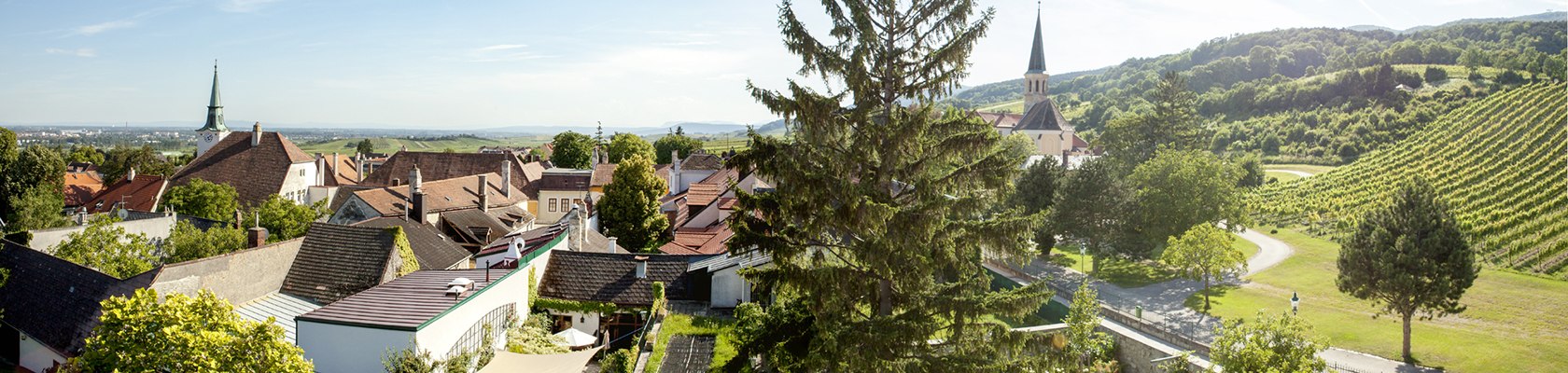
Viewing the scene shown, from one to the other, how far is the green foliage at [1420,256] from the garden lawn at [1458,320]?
4.86 feet

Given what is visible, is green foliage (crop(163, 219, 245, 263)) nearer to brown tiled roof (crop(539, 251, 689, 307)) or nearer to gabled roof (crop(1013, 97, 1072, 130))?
brown tiled roof (crop(539, 251, 689, 307))

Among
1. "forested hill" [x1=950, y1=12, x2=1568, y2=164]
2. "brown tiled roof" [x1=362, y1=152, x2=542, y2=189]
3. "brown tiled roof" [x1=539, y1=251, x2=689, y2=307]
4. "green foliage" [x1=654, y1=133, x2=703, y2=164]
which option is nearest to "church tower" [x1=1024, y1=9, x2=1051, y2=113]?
"forested hill" [x1=950, y1=12, x2=1568, y2=164]

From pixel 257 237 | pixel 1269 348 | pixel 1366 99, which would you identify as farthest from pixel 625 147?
pixel 1366 99

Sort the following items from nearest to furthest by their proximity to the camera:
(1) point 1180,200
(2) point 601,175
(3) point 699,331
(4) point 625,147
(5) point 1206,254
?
(3) point 699,331 < (5) point 1206,254 < (1) point 1180,200 < (2) point 601,175 < (4) point 625,147

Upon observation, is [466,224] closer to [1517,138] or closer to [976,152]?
[976,152]

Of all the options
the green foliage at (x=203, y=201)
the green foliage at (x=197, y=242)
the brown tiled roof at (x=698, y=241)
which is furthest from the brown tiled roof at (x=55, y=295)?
the brown tiled roof at (x=698, y=241)

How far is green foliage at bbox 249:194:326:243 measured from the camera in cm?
3578

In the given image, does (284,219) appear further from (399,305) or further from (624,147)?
(624,147)

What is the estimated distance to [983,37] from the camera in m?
13.9

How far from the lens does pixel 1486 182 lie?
5138cm

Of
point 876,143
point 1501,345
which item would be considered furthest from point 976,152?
point 1501,345

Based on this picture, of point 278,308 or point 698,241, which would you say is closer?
point 278,308

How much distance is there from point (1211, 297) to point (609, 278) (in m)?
26.7

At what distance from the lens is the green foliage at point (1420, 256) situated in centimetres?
2661
